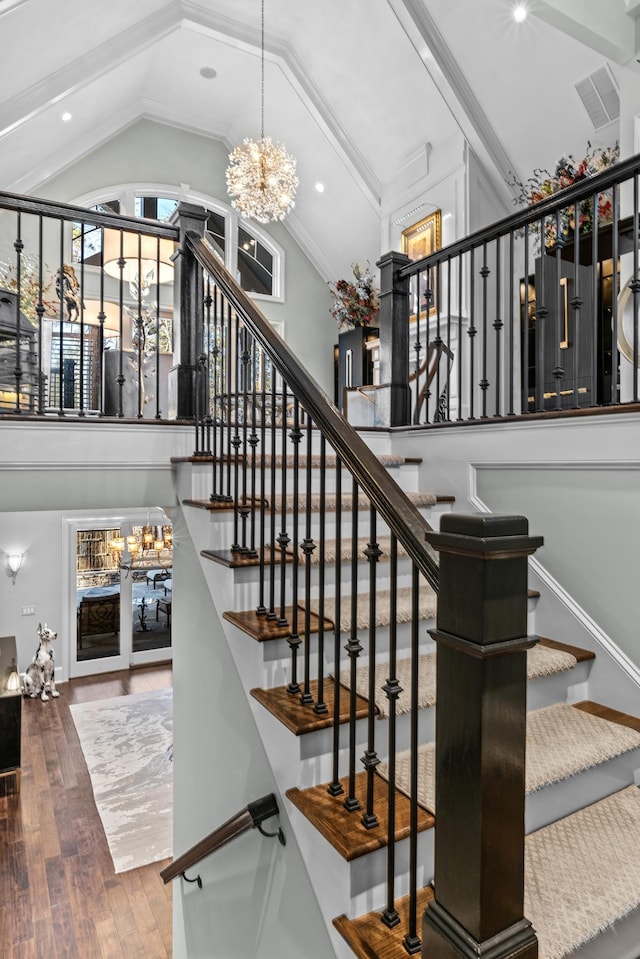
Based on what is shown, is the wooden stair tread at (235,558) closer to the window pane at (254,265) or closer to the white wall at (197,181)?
the white wall at (197,181)

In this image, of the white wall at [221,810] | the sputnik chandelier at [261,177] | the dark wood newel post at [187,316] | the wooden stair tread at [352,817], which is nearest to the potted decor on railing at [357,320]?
the sputnik chandelier at [261,177]

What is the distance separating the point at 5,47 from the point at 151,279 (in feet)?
7.26

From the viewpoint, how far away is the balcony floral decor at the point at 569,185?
11.4 ft

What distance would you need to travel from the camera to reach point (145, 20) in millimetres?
5383

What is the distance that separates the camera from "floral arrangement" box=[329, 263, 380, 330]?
735cm

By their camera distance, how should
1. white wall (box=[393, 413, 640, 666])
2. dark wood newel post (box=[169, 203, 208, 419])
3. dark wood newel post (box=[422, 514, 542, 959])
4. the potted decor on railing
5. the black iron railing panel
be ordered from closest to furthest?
dark wood newel post (box=[422, 514, 542, 959])
white wall (box=[393, 413, 640, 666])
the black iron railing panel
dark wood newel post (box=[169, 203, 208, 419])
the potted decor on railing

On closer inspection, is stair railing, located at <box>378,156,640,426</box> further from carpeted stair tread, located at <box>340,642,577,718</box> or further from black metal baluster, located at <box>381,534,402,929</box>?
black metal baluster, located at <box>381,534,402,929</box>

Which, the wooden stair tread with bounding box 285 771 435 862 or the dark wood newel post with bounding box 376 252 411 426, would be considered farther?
the dark wood newel post with bounding box 376 252 411 426

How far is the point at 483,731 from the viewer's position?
0.87 m

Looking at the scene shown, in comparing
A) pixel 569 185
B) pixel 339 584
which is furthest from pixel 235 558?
pixel 569 185

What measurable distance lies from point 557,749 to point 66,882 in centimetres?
420

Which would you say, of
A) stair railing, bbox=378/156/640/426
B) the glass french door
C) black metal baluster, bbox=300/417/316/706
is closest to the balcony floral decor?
stair railing, bbox=378/156/640/426

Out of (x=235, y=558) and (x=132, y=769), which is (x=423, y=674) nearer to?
(x=235, y=558)

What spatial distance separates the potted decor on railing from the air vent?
3117 millimetres
